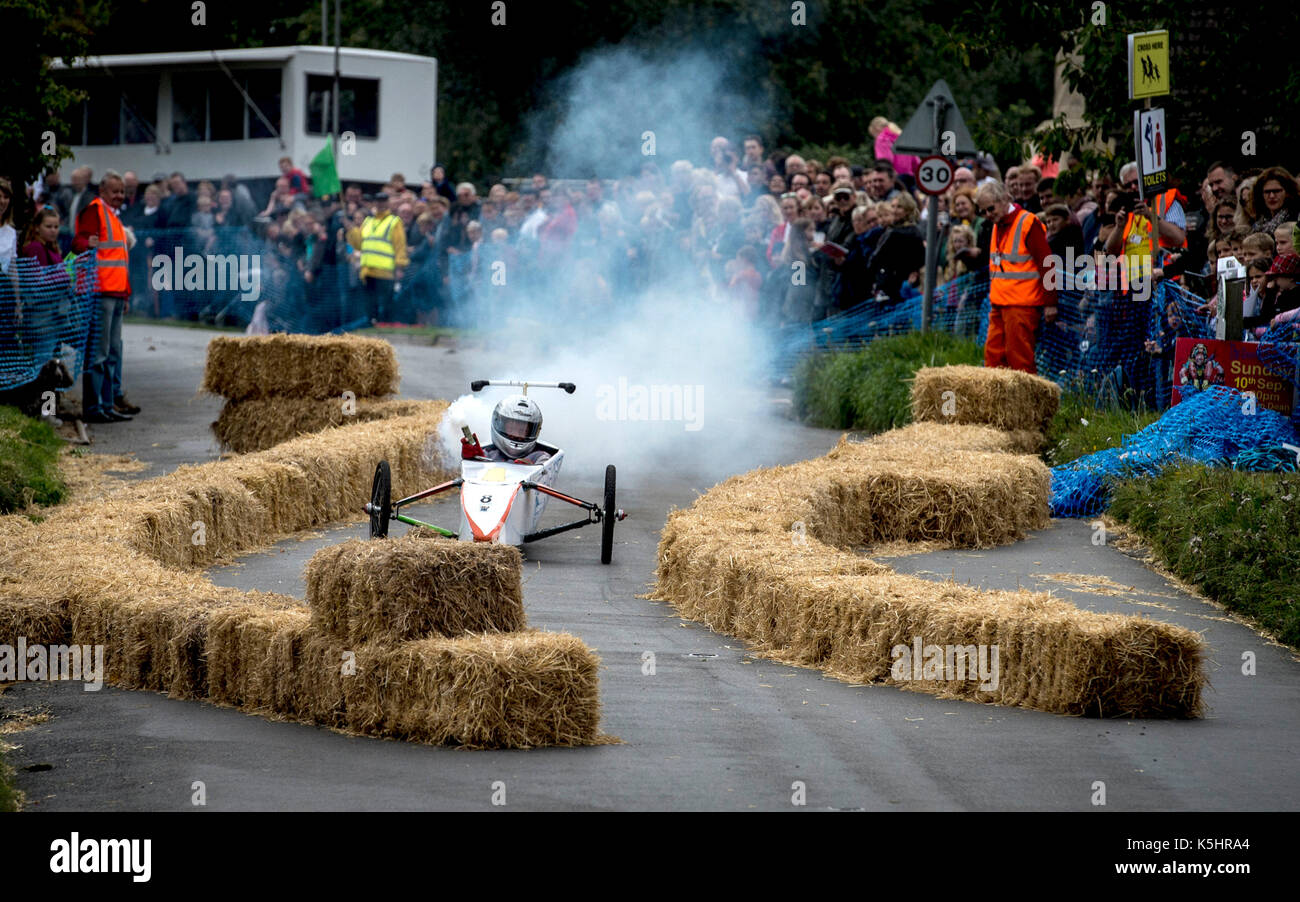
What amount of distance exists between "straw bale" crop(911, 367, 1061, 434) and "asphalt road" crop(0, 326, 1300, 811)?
559 centimetres

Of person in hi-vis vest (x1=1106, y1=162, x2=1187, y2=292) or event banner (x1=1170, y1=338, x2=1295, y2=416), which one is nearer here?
event banner (x1=1170, y1=338, x2=1295, y2=416)

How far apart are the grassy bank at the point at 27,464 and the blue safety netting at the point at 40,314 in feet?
4.16

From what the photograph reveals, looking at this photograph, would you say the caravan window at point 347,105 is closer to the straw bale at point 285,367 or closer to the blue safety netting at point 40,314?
the blue safety netting at point 40,314

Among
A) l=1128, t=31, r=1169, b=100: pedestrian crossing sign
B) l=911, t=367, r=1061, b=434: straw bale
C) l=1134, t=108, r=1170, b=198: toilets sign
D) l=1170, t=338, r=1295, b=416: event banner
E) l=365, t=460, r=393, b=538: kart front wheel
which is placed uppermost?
l=1128, t=31, r=1169, b=100: pedestrian crossing sign

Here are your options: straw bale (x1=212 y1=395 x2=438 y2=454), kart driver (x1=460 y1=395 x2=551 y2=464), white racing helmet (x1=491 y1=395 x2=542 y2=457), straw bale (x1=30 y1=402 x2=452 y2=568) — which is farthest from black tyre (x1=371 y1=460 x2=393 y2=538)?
straw bale (x1=212 y1=395 x2=438 y2=454)

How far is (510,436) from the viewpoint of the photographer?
12633 millimetres

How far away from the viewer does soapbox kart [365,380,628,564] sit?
463 inches

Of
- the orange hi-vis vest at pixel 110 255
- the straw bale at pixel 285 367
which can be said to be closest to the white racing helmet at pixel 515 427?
the straw bale at pixel 285 367

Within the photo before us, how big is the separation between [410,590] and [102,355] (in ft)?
41.7

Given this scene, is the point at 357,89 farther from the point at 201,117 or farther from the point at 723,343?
the point at 723,343

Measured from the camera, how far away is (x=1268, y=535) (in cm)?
1085

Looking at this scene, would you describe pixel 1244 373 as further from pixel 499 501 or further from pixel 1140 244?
pixel 499 501

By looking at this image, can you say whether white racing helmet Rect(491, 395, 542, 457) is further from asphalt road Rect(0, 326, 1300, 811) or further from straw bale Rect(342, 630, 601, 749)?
straw bale Rect(342, 630, 601, 749)

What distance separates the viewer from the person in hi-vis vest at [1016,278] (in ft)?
56.1
